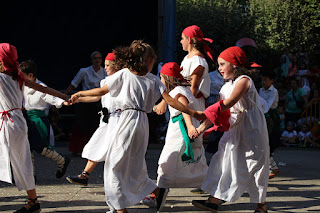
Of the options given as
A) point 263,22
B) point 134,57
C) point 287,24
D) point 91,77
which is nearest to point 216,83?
point 91,77

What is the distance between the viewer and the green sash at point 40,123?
7.18 meters

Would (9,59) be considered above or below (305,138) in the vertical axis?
above

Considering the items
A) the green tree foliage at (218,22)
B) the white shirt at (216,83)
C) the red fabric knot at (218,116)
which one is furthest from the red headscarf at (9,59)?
the green tree foliage at (218,22)

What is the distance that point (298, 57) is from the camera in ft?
56.0

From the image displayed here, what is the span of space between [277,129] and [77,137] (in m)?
3.66

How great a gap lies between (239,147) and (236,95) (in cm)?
54

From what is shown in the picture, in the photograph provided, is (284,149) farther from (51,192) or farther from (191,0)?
(191,0)

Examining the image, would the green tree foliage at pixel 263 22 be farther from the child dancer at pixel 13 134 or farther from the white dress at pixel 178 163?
the child dancer at pixel 13 134

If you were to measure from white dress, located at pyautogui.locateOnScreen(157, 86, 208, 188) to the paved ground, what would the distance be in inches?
10.0

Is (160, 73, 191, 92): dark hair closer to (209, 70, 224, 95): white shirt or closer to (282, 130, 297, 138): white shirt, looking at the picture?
(209, 70, 224, 95): white shirt

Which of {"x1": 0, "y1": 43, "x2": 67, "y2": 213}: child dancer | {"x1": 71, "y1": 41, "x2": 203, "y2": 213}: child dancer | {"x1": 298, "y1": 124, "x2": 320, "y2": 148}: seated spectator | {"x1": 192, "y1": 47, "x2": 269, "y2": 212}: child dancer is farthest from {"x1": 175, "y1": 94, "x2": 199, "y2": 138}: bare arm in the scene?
{"x1": 298, "y1": 124, "x2": 320, "y2": 148}: seated spectator

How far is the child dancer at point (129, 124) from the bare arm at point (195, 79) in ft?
3.89

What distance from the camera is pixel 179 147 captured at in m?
5.88

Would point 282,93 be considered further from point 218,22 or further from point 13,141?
point 13,141
